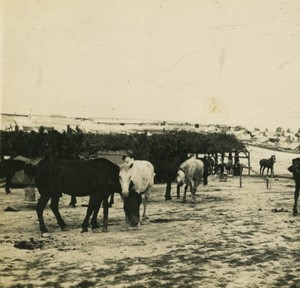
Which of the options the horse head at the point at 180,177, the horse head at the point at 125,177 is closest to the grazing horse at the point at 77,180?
the horse head at the point at 125,177

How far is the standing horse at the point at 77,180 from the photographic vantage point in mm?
5812

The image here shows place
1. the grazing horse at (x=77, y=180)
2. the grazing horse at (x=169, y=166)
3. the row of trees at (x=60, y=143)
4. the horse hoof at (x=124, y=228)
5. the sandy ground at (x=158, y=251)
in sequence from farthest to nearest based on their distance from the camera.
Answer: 1. the grazing horse at (x=169, y=166)
2. the row of trees at (x=60, y=143)
3. the horse hoof at (x=124, y=228)
4. the grazing horse at (x=77, y=180)
5. the sandy ground at (x=158, y=251)

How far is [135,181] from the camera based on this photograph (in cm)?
614

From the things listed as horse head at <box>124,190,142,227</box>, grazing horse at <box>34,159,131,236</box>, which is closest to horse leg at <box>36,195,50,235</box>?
grazing horse at <box>34,159,131,236</box>

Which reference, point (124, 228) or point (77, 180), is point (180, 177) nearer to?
point (124, 228)

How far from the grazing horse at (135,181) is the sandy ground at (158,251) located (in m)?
0.26

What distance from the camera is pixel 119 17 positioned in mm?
5980

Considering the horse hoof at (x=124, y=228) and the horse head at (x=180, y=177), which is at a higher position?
the horse head at (x=180, y=177)

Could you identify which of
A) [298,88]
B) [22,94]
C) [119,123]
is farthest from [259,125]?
[22,94]

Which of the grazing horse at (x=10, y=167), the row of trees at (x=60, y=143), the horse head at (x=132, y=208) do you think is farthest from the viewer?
the grazing horse at (x=10, y=167)

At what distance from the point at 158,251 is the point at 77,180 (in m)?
1.67

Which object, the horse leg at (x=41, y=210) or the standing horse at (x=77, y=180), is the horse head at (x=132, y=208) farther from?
the horse leg at (x=41, y=210)

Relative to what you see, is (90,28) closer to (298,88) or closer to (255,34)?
(255,34)

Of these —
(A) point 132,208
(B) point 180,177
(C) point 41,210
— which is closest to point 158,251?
(A) point 132,208
